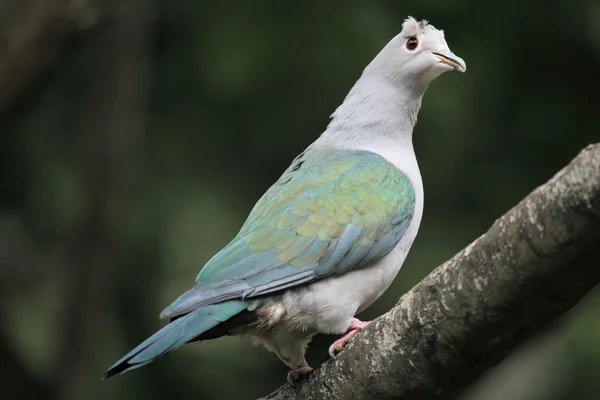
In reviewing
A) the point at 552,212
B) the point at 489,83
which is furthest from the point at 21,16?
the point at 552,212

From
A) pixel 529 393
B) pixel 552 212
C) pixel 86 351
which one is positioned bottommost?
pixel 529 393

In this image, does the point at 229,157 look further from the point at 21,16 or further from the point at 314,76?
the point at 21,16

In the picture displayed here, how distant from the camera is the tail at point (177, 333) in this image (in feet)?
10.1

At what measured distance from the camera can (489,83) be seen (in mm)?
6762

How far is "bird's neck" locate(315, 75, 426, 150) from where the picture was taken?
4340mm

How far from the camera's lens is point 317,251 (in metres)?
3.62

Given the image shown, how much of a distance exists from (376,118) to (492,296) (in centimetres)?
195

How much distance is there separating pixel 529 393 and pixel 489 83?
2.19m

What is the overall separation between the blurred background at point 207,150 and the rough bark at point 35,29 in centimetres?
42

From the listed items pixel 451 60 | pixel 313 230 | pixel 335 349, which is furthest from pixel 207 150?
pixel 335 349

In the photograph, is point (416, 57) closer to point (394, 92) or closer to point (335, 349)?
point (394, 92)

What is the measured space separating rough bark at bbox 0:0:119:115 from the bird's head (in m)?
2.03

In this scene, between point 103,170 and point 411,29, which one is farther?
point 103,170

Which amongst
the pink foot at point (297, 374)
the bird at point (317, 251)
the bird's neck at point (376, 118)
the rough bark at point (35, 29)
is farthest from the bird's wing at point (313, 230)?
the rough bark at point (35, 29)
